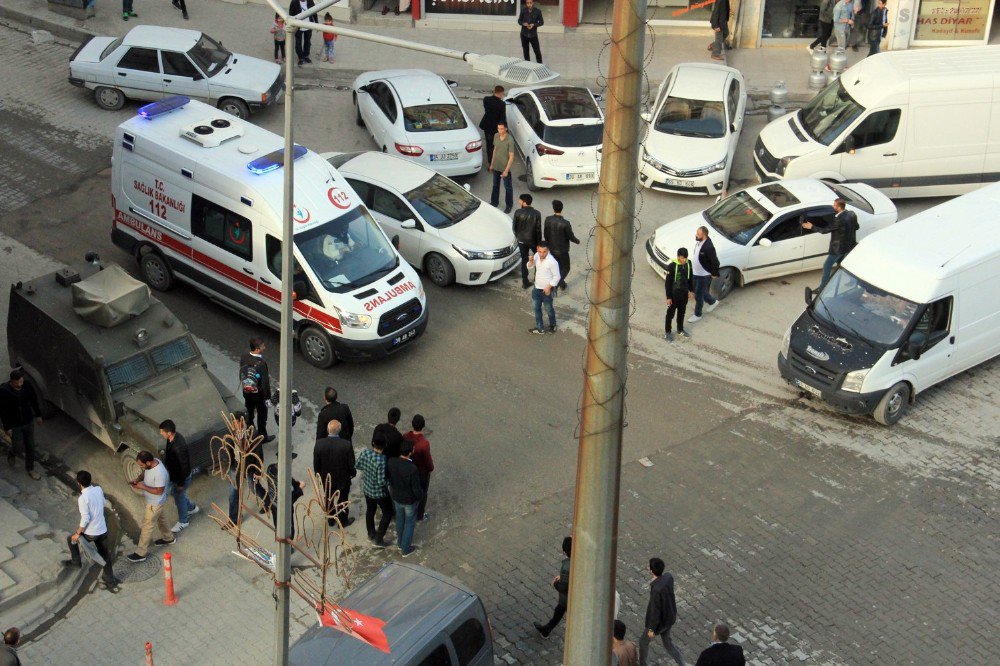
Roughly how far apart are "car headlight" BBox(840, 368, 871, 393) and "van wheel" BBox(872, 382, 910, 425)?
35cm

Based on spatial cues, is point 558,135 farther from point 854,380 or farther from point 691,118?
point 854,380

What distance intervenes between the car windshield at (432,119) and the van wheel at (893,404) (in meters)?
8.94

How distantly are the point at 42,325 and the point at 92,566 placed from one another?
3144 mm

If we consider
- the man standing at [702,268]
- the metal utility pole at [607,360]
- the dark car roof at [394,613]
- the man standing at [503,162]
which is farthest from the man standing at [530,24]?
the metal utility pole at [607,360]

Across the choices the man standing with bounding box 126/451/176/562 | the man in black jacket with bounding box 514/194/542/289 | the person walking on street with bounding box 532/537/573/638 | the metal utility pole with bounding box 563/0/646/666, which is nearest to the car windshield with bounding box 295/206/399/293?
the man in black jacket with bounding box 514/194/542/289

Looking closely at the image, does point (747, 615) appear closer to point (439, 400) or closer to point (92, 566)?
point (439, 400)

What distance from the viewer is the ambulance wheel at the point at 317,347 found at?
16516mm

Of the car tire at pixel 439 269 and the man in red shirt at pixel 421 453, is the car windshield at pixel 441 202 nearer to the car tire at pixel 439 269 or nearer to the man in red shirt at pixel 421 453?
the car tire at pixel 439 269

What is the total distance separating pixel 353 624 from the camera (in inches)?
382

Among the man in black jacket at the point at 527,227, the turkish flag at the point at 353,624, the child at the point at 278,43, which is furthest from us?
the child at the point at 278,43

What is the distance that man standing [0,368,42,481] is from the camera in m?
14.2

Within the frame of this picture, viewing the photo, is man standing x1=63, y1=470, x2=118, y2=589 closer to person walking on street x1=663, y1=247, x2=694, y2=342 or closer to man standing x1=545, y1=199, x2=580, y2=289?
man standing x1=545, y1=199, x2=580, y2=289

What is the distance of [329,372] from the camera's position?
55.0ft

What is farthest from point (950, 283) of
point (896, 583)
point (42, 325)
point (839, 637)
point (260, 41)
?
point (260, 41)
